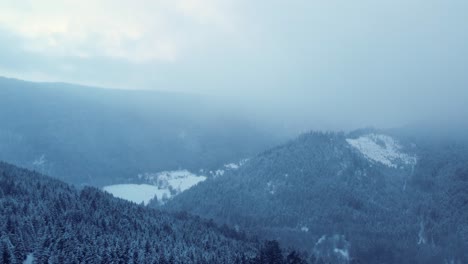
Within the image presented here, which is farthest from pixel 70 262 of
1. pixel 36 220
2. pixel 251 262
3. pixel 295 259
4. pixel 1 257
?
pixel 295 259

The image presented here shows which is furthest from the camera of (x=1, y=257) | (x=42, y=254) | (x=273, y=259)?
(x=273, y=259)

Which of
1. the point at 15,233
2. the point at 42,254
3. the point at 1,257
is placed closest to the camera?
the point at 1,257

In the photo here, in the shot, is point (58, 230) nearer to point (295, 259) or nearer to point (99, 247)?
point (99, 247)

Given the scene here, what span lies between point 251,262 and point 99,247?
56998 millimetres

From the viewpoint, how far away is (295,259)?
196 m

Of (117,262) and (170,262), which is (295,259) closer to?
(170,262)

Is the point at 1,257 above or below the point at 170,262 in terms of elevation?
above

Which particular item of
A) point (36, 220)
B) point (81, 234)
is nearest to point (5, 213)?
point (36, 220)

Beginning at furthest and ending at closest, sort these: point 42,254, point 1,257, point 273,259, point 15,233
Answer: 1. point 273,259
2. point 15,233
3. point 42,254
4. point 1,257

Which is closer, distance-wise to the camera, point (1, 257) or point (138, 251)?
point (1, 257)

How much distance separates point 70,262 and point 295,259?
8091 centimetres

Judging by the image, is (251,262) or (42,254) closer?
(42,254)

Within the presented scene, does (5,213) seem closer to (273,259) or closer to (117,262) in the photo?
(117,262)

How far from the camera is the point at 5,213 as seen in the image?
652ft
